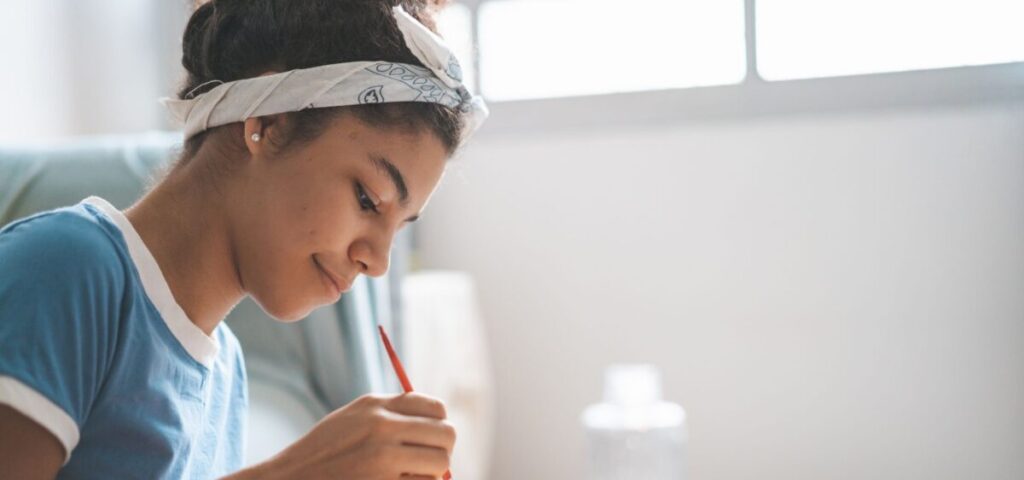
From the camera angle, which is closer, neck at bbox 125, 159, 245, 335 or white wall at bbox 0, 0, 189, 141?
neck at bbox 125, 159, 245, 335

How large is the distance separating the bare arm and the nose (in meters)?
0.23

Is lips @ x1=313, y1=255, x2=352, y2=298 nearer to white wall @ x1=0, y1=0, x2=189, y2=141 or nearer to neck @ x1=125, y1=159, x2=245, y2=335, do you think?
neck @ x1=125, y1=159, x2=245, y2=335

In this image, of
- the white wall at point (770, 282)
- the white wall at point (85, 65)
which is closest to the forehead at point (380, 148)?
the white wall at point (85, 65)

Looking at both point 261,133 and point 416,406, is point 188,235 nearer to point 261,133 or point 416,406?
point 261,133

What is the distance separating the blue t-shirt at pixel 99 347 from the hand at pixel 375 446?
0.27ft

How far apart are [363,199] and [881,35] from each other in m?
1.97

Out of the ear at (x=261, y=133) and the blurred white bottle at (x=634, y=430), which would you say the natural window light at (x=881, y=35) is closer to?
the blurred white bottle at (x=634, y=430)

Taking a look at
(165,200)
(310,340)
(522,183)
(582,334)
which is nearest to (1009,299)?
(582,334)

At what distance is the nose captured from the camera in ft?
2.44

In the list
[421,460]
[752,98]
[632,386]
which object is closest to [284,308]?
[421,460]

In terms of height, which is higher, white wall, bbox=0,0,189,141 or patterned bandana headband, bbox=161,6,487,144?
white wall, bbox=0,0,189,141

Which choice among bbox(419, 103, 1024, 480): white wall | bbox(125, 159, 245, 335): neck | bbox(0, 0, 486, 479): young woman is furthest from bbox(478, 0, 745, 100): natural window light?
bbox(125, 159, 245, 335): neck

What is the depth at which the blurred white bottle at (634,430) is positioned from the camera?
2316 mm

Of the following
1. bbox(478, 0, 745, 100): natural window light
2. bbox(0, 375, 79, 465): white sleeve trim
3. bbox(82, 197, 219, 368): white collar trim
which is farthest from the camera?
bbox(478, 0, 745, 100): natural window light
